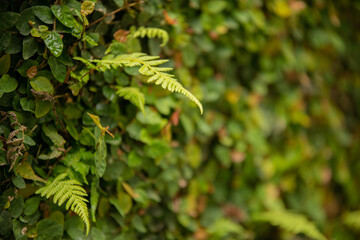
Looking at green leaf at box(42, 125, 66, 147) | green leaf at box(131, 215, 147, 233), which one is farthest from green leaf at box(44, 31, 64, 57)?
green leaf at box(131, 215, 147, 233)

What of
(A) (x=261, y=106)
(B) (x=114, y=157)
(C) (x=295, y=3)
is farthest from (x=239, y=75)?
(B) (x=114, y=157)

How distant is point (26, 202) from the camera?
1.01 meters

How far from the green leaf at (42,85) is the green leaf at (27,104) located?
0.05 metres

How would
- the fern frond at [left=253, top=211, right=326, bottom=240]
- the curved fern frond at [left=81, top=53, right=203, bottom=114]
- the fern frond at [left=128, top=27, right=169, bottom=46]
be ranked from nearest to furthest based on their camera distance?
the curved fern frond at [left=81, top=53, right=203, bottom=114], the fern frond at [left=128, top=27, right=169, bottom=46], the fern frond at [left=253, top=211, right=326, bottom=240]

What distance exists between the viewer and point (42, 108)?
1008 mm

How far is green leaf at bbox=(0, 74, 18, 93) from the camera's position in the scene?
3.19ft

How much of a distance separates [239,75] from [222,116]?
244mm

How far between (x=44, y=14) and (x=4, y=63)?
181 millimetres

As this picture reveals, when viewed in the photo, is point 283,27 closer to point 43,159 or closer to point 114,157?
point 114,157

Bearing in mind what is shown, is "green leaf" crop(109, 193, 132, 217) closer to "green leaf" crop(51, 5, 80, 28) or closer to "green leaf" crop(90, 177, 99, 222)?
"green leaf" crop(90, 177, 99, 222)

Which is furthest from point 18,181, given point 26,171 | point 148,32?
point 148,32

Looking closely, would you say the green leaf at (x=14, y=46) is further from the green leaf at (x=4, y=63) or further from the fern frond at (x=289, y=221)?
the fern frond at (x=289, y=221)

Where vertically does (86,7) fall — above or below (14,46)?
above

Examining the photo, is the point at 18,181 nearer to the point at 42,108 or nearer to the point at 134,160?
the point at 42,108
